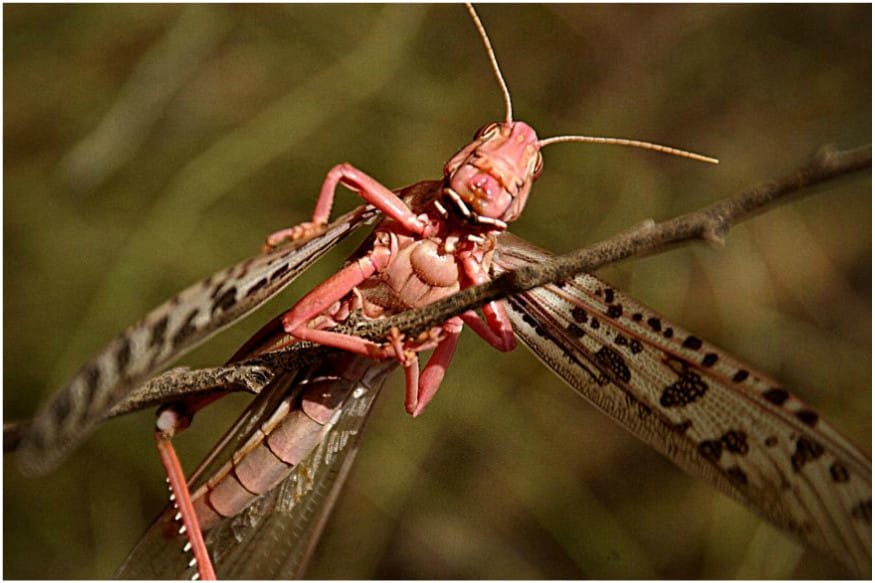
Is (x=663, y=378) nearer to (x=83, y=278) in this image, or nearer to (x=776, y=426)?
(x=776, y=426)

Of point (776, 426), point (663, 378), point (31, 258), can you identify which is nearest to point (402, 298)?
point (663, 378)

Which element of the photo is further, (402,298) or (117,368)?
(402,298)

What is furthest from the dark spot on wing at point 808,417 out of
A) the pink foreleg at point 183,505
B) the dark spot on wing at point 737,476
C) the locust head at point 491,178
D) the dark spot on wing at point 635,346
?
the pink foreleg at point 183,505

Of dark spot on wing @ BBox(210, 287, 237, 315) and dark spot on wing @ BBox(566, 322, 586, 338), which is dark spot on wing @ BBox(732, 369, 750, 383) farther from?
dark spot on wing @ BBox(210, 287, 237, 315)

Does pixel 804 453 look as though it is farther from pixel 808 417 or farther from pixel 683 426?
pixel 683 426

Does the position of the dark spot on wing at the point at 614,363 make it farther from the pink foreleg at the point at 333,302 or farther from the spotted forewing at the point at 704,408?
the pink foreleg at the point at 333,302

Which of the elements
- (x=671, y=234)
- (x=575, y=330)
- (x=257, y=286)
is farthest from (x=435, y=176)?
(x=671, y=234)
